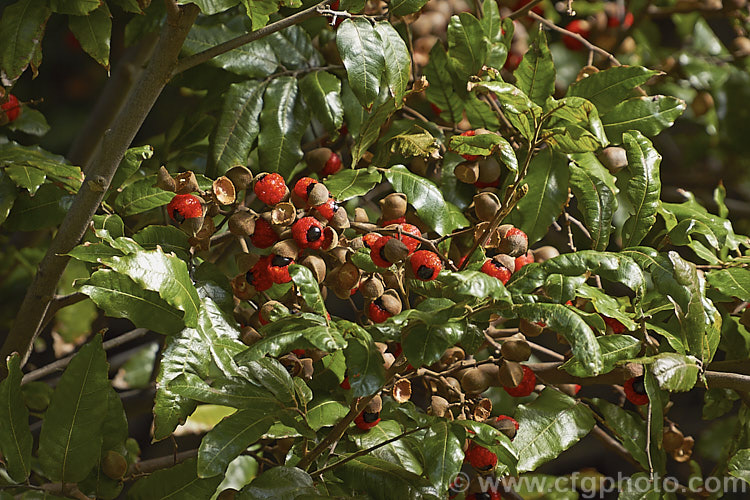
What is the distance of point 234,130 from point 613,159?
334 mm

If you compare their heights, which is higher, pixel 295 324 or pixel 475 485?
pixel 295 324

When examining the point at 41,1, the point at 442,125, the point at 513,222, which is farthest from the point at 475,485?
the point at 41,1

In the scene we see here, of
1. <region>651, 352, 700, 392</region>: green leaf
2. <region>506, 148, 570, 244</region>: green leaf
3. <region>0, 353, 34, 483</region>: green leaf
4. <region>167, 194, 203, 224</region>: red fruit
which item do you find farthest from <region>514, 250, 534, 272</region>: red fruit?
<region>0, 353, 34, 483</region>: green leaf

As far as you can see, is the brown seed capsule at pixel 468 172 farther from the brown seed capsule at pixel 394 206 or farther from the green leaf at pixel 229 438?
the green leaf at pixel 229 438

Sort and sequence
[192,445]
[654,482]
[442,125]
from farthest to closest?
[192,445], [442,125], [654,482]

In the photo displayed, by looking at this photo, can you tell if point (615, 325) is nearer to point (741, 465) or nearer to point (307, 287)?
point (741, 465)

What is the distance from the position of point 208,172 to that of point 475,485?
0.35m

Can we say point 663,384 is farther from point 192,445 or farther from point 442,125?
point 192,445

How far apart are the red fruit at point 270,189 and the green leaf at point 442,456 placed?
0.68ft

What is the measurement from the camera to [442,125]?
0.75 meters

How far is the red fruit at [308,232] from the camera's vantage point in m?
0.53

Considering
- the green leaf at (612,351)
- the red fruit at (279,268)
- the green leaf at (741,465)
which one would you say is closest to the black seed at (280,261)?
the red fruit at (279,268)

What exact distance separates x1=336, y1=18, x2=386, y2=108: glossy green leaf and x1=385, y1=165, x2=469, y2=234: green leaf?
6cm

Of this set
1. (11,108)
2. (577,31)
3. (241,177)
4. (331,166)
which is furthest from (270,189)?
(577,31)
